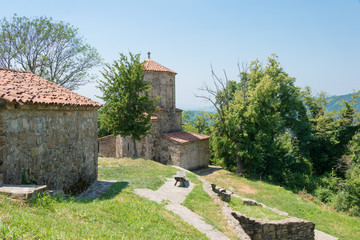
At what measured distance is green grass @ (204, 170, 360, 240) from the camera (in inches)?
476

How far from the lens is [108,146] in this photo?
24.0 m

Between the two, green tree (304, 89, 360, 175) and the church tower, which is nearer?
the church tower

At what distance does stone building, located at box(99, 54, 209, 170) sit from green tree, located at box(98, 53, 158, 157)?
2546 mm

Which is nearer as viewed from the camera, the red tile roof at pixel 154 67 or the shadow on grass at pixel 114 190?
the shadow on grass at pixel 114 190

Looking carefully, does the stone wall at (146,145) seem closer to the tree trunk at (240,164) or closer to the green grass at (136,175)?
the green grass at (136,175)

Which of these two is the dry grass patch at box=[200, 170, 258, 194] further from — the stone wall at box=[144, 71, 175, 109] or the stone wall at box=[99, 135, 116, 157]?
the stone wall at box=[99, 135, 116, 157]

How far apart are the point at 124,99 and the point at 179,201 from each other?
10587 mm

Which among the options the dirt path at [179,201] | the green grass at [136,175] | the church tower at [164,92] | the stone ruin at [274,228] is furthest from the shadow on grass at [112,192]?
the church tower at [164,92]

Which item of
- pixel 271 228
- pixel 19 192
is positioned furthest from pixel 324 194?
pixel 19 192

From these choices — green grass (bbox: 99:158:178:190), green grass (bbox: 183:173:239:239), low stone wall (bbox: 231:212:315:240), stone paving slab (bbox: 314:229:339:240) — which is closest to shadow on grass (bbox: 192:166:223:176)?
green grass (bbox: 99:158:178:190)

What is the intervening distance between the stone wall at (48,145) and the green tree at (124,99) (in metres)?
7.94

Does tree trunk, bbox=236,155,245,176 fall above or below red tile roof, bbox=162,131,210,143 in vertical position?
below

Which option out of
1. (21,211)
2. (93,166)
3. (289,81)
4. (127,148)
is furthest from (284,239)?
(289,81)

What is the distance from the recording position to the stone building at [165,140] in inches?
831
